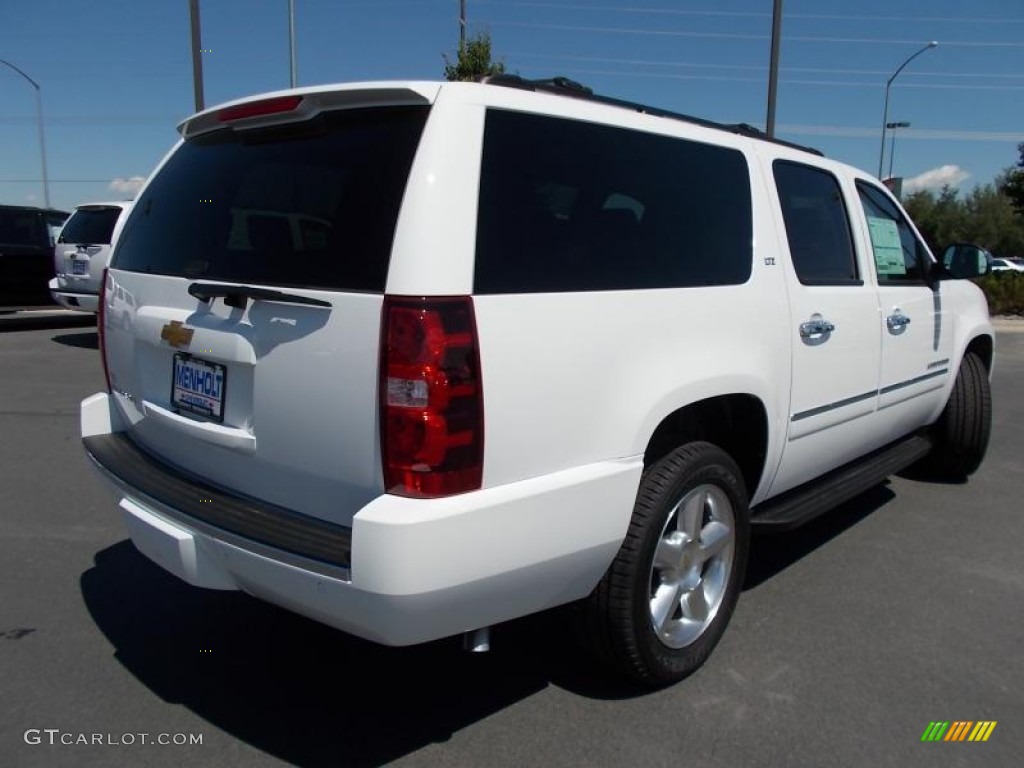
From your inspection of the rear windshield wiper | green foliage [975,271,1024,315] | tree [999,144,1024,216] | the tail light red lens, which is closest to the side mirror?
the tail light red lens

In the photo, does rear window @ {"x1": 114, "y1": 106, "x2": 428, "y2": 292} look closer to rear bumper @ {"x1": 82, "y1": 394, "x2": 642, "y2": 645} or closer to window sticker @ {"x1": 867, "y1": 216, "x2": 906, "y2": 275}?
rear bumper @ {"x1": 82, "y1": 394, "x2": 642, "y2": 645}

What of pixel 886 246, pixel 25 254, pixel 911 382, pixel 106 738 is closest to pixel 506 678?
pixel 106 738

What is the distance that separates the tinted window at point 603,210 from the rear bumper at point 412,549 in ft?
1.94

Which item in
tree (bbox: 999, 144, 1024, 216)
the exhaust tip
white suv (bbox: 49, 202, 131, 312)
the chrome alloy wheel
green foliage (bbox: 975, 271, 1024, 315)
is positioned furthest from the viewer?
tree (bbox: 999, 144, 1024, 216)

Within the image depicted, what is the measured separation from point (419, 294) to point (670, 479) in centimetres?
110

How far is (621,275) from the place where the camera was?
8.34ft

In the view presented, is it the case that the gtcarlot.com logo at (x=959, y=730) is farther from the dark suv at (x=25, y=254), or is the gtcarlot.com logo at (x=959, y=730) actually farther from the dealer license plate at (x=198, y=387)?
the dark suv at (x=25, y=254)

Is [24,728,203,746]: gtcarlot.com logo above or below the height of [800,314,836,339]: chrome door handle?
below

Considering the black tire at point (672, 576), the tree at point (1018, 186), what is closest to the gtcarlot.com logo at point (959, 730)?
the black tire at point (672, 576)

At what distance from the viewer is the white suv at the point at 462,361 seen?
2.09 m

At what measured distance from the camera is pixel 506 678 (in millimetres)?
2945

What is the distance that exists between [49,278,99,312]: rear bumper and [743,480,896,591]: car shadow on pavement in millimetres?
9611

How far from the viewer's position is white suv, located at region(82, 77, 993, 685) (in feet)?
6.84

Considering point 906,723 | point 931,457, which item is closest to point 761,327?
point 906,723
